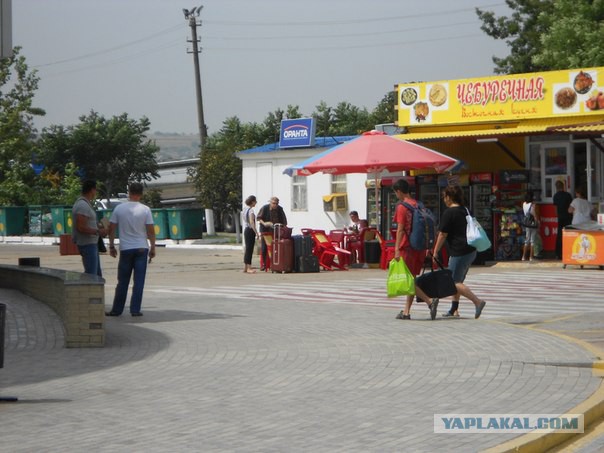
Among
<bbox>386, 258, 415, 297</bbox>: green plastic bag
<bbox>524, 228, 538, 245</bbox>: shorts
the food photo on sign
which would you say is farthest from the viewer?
the food photo on sign

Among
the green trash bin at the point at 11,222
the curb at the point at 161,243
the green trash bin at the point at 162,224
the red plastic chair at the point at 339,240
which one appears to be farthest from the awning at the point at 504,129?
the green trash bin at the point at 11,222

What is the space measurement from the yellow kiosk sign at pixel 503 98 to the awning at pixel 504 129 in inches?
6.6

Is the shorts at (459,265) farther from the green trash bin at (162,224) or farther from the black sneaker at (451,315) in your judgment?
the green trash bin at (162,224)

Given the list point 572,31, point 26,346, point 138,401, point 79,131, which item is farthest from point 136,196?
point 79,131

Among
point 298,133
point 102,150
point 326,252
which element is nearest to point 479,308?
point 326,252

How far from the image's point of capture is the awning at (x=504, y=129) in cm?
2673

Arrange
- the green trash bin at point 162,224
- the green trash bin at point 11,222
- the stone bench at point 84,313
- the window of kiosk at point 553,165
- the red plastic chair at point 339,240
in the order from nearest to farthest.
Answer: the stone bench at point 84,313, the red plastic chair at point 339,240, the window of kiosk at point 553,165, the green trash bin at point 162,224, the green trash bin at point 11,222

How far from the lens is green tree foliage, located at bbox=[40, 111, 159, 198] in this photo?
65812 millimetres

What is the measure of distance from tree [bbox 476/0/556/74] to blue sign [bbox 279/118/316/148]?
3042 centimetres

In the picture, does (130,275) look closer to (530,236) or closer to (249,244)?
(249,244)

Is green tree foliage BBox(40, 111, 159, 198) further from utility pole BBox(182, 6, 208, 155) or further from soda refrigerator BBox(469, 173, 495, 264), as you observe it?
soda refrigerator BBox(469, 173, 495, 264)

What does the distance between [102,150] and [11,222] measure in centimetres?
1487

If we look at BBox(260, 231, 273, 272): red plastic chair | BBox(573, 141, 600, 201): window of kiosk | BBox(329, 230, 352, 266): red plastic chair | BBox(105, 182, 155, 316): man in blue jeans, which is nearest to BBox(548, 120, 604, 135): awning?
BBox(573, 141, 600, 201): window of kiosk

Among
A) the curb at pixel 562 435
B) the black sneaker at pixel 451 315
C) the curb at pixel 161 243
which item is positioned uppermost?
the curb at pixel 161 243
